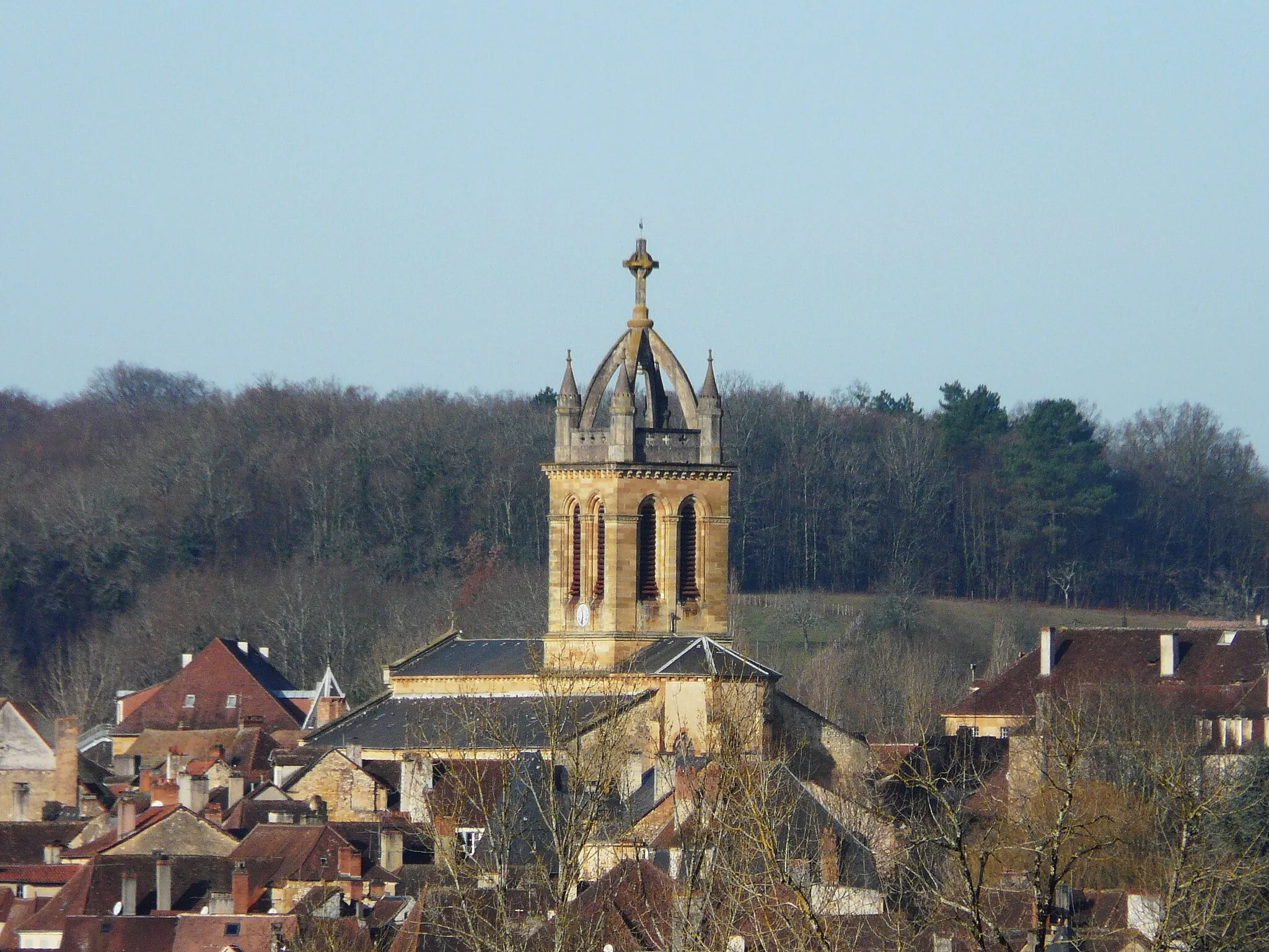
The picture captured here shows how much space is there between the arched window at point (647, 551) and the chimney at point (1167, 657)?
15.7 meters

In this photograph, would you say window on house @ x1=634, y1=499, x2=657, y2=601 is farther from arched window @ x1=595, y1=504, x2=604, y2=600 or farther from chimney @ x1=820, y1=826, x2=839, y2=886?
chimney @ x1=820, y1=826, x2=839, y2=886

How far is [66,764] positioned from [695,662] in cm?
2088

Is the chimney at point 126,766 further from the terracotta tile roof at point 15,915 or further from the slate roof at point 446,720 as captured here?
the terracotta tile roof at point 15,915

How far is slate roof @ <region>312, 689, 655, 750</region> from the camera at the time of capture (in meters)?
45.1

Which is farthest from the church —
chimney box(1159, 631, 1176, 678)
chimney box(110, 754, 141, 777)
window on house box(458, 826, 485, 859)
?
chimney box(110, 754, 141, 777)

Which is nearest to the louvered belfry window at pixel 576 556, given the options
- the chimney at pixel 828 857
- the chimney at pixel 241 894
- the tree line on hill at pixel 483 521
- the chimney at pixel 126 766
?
the chimney at pixel 241 894

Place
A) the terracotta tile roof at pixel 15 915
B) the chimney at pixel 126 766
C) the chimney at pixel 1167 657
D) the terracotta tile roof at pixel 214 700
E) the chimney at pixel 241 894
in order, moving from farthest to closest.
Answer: the terracotta tile roof at pixel 214 700 → the chimney at pixel 126 766 → the chimney at pixel 1167 657 → the terracotta tile roof at pixel 15 915 → the chimney at pixel 241 894

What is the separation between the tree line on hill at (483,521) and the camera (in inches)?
4048

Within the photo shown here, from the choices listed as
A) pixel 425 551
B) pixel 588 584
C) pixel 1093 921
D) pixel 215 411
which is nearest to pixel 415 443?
pixel 425 551

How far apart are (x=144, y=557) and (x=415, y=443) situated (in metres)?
11.2

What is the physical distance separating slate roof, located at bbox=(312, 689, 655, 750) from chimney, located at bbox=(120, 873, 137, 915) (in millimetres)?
5205

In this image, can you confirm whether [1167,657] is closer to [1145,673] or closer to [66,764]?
[1145,673]

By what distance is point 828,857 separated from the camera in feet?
124

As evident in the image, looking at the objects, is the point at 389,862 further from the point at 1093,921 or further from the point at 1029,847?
the point at 1029,847
